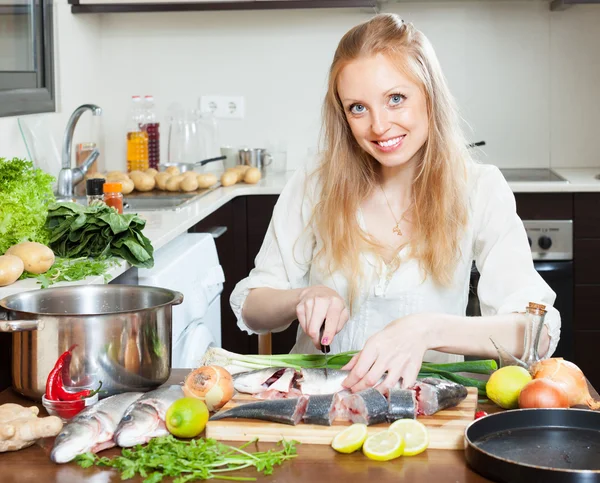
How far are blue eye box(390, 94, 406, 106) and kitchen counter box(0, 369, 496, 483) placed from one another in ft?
2.56

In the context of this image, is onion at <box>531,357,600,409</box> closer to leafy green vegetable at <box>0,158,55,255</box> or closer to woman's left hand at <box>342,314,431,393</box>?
woman's left hand at <box>342,314,431,393</box>

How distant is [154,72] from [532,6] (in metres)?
1.69

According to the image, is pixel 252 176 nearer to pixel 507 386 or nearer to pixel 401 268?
pixel 401 268

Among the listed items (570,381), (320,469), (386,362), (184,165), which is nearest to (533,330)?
(570,381)

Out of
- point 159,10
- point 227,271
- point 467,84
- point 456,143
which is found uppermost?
point 159,10

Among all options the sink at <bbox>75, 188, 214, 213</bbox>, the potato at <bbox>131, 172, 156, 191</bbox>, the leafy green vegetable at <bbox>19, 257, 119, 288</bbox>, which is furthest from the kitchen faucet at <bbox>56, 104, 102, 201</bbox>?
the leafy green vegetable at <bbox>19, 257, 119, 288</bbox>

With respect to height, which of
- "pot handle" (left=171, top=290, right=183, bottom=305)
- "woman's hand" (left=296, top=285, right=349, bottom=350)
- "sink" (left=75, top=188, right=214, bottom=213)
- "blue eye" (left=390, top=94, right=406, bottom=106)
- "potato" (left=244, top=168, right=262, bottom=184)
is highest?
"blue eye" (left=390, top=94, right=406, bottom=106)

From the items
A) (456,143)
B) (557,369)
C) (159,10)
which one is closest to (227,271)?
(159,10)

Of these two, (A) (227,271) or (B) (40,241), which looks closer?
(B) (40,241)

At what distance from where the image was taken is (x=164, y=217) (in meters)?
2.84

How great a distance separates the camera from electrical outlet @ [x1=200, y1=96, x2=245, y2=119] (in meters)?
4.18

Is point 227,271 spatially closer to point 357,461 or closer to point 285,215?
point 285,215

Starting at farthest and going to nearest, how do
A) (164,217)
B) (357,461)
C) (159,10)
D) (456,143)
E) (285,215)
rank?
(159,10) < (164,217) < (285,215) < (456,143) < (357,461)

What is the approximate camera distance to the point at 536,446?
111cm
